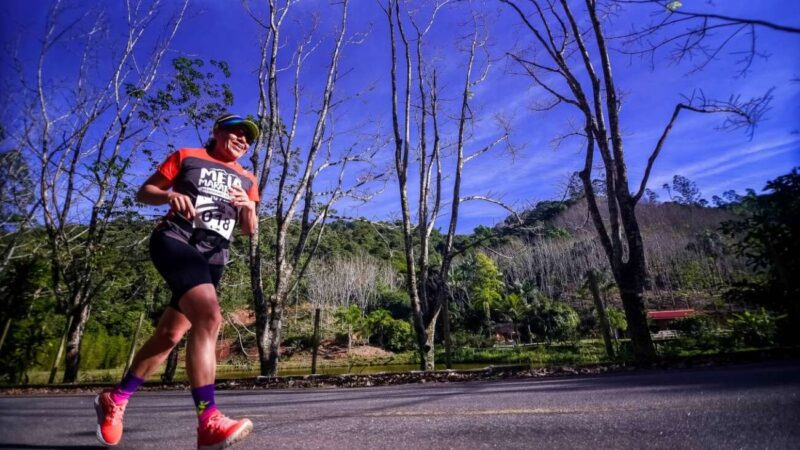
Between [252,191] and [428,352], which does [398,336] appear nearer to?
[428,352]

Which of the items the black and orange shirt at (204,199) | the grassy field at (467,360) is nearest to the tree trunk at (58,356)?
the grassy field at (467,360)

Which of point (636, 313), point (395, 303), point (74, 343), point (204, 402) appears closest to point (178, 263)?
point (204, 402)

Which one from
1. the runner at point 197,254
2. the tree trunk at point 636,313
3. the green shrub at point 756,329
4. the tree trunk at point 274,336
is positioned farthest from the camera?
the tree trunk at point 274,336

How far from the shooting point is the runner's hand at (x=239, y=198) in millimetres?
2260

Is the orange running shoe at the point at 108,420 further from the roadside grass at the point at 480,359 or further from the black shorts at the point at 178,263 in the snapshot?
the roadside grass at the point at 480,359

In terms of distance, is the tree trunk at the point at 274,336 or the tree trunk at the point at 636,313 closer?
the tree trunk at the point at 636,313

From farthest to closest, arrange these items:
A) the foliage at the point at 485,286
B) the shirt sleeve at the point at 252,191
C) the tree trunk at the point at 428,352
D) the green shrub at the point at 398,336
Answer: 1. the foliage at the point at 485,286
2. the green shrub at the point at 398,336
3. the tree trunk at the point at 428,352
4. the shirt sleeve at the point at 252,191

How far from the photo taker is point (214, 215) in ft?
7.17

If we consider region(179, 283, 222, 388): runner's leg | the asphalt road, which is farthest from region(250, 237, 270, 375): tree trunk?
region(179, 283, 222, 388): runner's leg

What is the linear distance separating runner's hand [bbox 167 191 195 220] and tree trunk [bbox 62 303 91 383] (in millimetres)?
13708

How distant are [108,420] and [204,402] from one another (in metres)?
0.69

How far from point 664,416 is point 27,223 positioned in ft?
15.1

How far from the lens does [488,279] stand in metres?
44.8

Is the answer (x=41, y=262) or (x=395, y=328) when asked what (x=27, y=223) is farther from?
(x=395, y=328)
